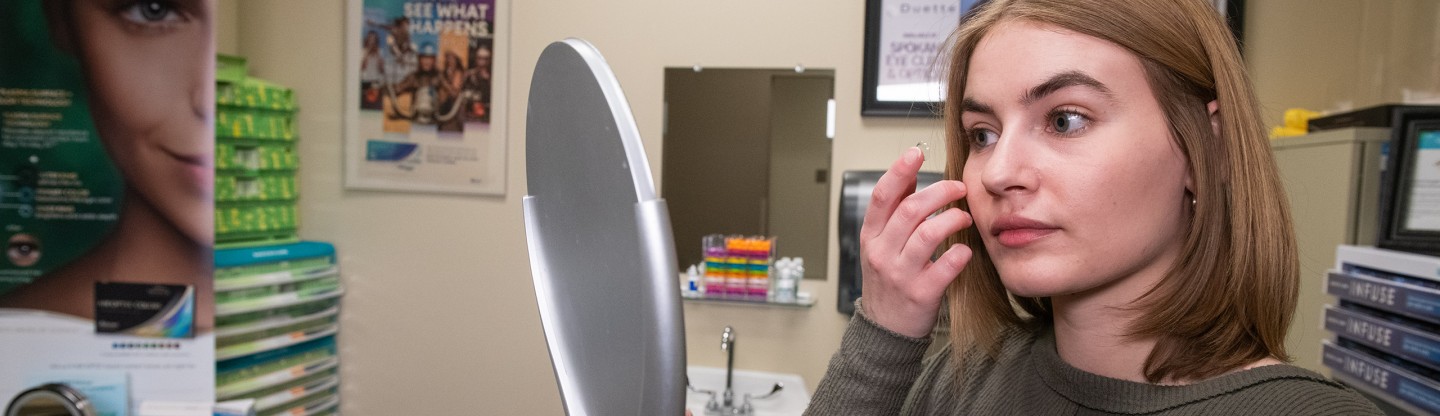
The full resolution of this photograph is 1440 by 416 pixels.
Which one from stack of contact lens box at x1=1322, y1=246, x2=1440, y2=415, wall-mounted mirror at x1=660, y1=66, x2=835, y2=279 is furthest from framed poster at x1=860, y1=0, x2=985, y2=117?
stack of contact lens box at x1=1322, y1=246, x2=1440, y2=415

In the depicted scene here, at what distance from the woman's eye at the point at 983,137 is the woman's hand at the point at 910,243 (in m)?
0.06

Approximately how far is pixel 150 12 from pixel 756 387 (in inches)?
72.7

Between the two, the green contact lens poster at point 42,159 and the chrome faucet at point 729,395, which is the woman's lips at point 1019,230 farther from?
the green contact lens poster at point 42,159

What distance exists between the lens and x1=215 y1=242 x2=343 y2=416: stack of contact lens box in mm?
2303

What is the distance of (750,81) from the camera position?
235cm

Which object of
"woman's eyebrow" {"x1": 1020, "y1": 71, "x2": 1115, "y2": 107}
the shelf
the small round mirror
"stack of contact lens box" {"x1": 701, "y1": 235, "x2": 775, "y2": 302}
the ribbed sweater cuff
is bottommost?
the small round mirror

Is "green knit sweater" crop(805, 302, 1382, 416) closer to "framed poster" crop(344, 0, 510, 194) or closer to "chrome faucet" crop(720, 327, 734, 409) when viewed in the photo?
"chrome faucet" crop(720, 327, 734, 409)

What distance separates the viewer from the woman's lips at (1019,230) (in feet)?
2.45

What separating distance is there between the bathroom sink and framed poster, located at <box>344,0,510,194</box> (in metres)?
0.81

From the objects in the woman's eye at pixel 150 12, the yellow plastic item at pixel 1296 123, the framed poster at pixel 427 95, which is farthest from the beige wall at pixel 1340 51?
the woman's eye at pixel 150 12

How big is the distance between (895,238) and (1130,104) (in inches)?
9.1

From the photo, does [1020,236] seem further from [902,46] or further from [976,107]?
[902,46]

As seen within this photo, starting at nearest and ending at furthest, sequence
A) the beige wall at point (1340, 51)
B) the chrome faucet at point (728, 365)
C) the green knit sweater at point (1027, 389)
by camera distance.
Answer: the green knit sweater at point (1027, 389) → the beige wall at point (1340, 51) → the chrome faucet at point (728, 365)

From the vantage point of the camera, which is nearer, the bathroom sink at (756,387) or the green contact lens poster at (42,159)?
the green contact lens poster at (42,159)
